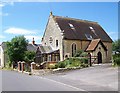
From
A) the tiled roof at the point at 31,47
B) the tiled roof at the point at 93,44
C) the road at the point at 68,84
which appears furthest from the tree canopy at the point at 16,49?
the road at the point at 68,84

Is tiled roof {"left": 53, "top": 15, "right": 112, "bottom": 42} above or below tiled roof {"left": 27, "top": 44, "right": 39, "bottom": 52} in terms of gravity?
above

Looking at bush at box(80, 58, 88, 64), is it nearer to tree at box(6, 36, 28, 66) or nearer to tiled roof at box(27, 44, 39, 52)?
tree at box(6, 36, 28, 66)

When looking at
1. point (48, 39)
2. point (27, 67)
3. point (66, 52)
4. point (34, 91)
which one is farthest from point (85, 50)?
point (34, 91)

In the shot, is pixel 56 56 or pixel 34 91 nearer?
pixel 34 91

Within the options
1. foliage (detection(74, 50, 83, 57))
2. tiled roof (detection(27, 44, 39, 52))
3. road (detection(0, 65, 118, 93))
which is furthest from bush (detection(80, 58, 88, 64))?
tiled roof (detection(27, 44, 39, 52))

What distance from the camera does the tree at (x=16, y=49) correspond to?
2089 inches

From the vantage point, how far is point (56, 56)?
50.0 meters

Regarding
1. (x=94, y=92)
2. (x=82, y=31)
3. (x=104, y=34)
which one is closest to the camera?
(x=94, y=92)

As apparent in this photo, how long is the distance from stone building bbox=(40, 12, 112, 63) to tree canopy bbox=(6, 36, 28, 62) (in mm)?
4882

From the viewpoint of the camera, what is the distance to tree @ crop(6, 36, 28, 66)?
53.1 m

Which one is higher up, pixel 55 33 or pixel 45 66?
pixel 55 33

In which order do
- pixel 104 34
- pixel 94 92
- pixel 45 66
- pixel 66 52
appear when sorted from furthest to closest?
pixel 104 34, pixel 66 52, pixel 45 66, pixel 94 92

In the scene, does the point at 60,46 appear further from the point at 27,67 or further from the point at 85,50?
the point at 27,67

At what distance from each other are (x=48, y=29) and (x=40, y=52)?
5.39 m
